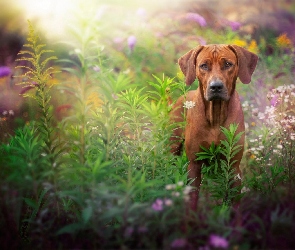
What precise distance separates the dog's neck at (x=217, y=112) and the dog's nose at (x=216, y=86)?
9.2 inches

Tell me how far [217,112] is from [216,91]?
28 centimetres

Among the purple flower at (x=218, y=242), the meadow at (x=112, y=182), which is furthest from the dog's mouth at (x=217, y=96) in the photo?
the purple flower at (x=218, y=242)

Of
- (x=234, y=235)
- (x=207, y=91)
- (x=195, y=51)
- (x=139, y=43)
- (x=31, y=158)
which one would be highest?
(x=139, y=43)

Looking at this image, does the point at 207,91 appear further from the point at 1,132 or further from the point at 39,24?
the point at 39,24

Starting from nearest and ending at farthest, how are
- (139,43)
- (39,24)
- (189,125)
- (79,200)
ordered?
(79,200)
(189,125)
(139,43)
(39,24)

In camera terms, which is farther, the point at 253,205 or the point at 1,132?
the point at 1,132

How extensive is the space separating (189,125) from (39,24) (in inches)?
184

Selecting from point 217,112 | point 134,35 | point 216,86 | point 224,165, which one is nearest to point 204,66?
point 216,86

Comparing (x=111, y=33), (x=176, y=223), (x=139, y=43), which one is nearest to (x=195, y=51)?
(x=176, y=223)

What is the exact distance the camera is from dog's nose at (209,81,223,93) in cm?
379

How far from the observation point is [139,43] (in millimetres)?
7258

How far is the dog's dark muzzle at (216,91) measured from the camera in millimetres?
3791

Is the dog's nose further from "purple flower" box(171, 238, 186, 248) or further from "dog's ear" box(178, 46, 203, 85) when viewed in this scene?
"purple flower" box(171, 238, 186, 248)

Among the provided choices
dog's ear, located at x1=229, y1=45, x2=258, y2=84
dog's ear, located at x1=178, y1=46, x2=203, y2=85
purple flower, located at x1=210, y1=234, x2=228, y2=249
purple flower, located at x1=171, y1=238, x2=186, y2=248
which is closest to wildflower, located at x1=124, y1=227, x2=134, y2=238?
purple flower, located at x1=171, y1=238, x2=186, y2=248
